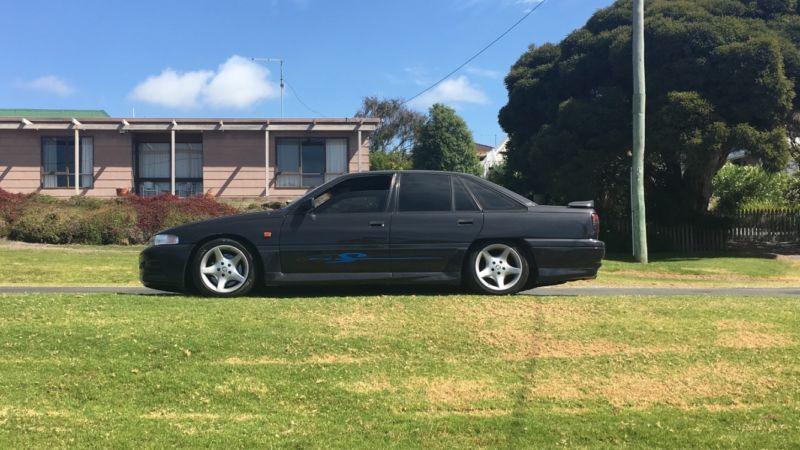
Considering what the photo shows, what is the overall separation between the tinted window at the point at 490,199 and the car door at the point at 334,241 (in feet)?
3.54

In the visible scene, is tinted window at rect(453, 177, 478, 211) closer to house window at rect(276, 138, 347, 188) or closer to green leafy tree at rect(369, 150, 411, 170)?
house window at rect(276, 138, 347, 188)

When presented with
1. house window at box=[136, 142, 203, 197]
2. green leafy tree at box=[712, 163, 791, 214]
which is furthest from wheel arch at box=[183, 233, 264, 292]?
green leafy tree at box=[712, 163, 791, 214]

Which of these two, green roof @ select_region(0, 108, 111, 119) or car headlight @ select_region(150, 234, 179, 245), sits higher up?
green roof @ select_region(0, 108, 111, 119)

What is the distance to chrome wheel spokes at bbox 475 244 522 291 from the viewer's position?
711cm

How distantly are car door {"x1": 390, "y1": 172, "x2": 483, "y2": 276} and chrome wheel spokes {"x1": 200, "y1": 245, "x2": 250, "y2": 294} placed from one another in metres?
1.70

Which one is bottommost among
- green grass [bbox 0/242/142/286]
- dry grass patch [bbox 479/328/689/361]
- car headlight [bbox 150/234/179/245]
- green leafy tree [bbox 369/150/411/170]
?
dry grass patch [bbox 479/328/689/361]

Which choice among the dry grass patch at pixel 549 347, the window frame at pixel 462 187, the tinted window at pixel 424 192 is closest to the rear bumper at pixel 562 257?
the window frame at pixel 462 187

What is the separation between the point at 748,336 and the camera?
17.9 feet

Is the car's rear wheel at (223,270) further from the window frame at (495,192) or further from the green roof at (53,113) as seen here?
the green roof at (53,113)

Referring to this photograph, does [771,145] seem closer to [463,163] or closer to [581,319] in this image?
[581,319]

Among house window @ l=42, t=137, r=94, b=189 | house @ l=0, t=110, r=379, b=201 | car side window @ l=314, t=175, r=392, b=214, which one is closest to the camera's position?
car side window @ l=314, t=175, r=392, b=214

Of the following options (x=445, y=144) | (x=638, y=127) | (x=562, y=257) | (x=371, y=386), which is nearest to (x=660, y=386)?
(x=371, y=386)

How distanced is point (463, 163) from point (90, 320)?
42819mm

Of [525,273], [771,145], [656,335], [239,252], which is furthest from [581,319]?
[771,145]
